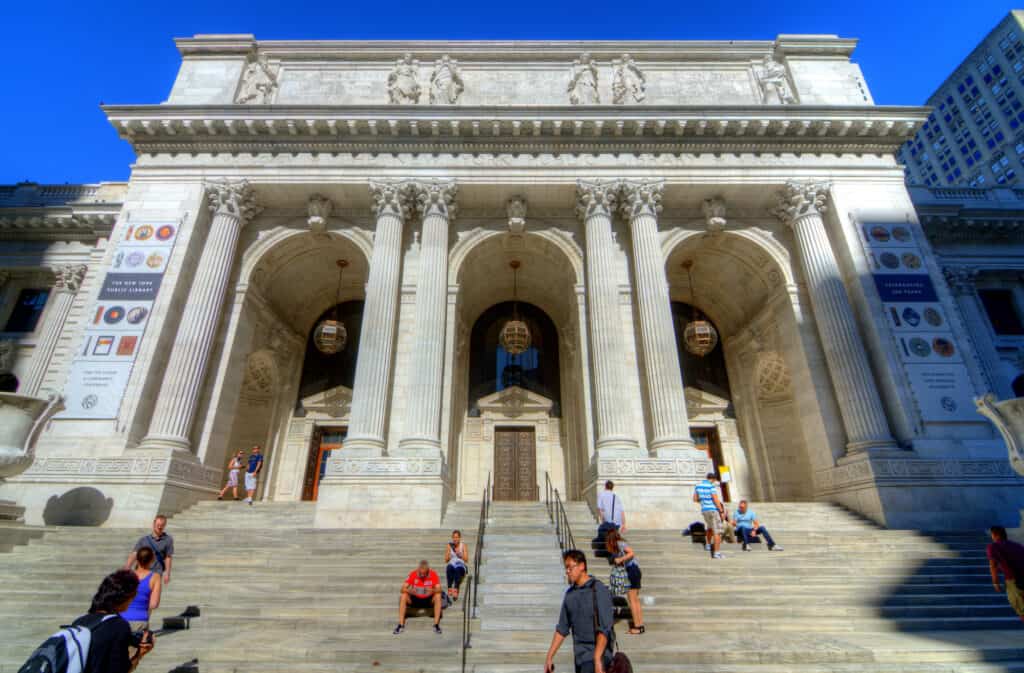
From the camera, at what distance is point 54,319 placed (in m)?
19.5

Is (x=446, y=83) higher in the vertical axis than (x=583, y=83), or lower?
lower

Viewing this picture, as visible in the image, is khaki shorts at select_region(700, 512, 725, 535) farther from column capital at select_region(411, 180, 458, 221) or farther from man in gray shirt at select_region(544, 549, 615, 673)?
column capital at select_region(411, 180, 458, 221)

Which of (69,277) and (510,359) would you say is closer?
(69,277)

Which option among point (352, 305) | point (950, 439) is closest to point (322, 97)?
point (352, 305)

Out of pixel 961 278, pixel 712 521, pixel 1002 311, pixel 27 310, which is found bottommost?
pixel 712 521

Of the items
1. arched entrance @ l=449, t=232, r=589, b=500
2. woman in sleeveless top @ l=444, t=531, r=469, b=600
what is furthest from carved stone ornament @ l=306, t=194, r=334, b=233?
woman in sleeveless top @ l=444, t=531, r=469, b=600

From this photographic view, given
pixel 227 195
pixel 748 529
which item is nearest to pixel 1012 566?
pixel 748 529

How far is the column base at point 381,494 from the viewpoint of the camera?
11680 millimetres

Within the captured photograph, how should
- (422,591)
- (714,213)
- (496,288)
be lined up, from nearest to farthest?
(422,591)
(714,213)
(496,288)

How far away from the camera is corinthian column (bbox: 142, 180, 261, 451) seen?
1298cm

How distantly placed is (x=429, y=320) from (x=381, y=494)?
192 inches

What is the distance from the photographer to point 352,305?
21922mm

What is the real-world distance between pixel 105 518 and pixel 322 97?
48.8ft

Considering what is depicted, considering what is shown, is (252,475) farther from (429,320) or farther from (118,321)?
(429,320)
